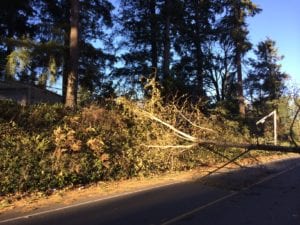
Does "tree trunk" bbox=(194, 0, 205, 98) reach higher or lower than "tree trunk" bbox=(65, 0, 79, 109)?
higher

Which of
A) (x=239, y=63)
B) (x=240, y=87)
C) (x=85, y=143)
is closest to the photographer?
(x=85, y=143)

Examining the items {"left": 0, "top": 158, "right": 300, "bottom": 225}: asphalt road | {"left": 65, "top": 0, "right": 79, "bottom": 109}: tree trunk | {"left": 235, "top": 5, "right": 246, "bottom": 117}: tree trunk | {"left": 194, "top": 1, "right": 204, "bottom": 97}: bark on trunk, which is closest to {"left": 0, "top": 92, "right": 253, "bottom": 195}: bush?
{"left": 0, "top": 158, "right": 300, "bottom": 225}: asphalt road

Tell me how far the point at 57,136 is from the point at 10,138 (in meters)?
1.74

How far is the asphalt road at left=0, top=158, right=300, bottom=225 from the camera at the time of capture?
30.2 feet

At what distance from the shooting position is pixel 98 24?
3278 centimetres

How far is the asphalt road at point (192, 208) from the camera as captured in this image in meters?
9.22

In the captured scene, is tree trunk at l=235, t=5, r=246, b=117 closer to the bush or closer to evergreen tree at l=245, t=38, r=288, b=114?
evergreen tree at l=245, t=38, r=288, b=114

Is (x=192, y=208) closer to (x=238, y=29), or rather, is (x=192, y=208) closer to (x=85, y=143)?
(x=85, y=143)

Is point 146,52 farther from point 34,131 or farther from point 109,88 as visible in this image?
point 34,131

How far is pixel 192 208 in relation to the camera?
34.9ft

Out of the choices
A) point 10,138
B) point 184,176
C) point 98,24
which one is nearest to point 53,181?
point 10,138

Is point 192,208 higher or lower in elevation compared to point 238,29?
lower

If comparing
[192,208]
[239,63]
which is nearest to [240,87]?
[239,63]

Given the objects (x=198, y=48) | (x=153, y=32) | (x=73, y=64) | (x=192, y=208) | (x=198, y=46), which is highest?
(x=198, y=46)
